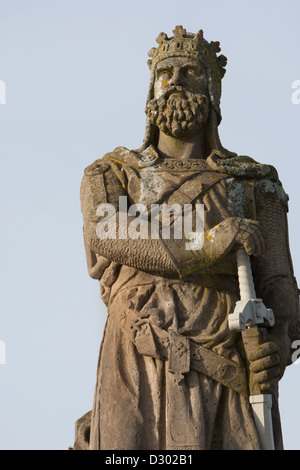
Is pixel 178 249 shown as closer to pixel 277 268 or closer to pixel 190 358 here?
pixel 190 358

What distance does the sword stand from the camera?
1091cm

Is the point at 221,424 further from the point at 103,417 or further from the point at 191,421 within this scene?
the point at 103,417

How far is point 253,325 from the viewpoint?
1109 centimetres

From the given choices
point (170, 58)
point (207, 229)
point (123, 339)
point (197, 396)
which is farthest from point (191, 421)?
point (170, 58)

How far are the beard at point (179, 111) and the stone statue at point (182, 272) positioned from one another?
1 centimetres

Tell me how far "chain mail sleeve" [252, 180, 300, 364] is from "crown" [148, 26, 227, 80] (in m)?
1.46

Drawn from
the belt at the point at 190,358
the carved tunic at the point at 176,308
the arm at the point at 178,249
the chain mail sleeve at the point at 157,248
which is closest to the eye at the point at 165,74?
the carved tunic at the point at 176,308

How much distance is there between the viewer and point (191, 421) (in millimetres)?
10789

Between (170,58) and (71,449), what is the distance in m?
4.23

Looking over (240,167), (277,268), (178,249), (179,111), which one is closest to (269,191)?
(240,167)

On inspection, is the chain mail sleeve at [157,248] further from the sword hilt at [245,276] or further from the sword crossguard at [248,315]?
the sword crossguard at [248,315]

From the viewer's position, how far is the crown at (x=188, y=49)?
493 inches

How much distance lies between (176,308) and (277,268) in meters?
1.28
